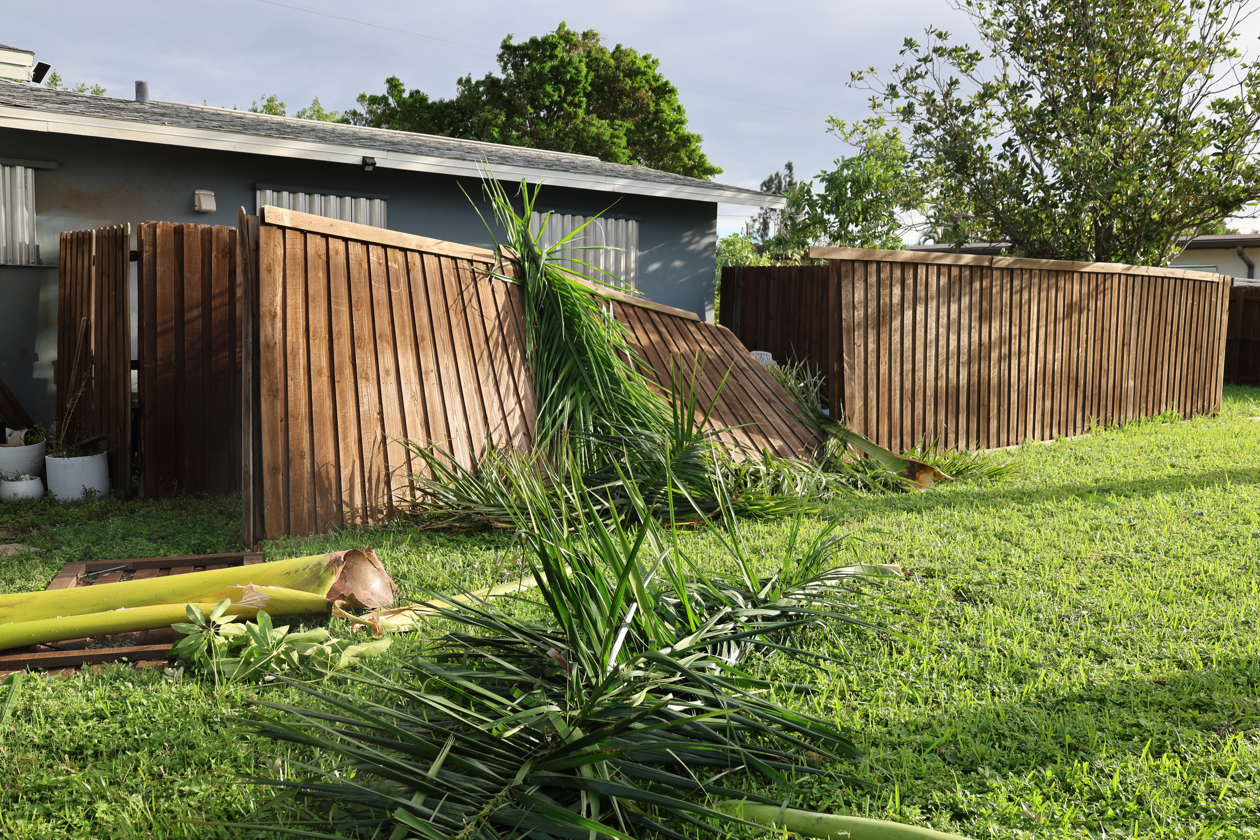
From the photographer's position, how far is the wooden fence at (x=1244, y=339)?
14.6 meters

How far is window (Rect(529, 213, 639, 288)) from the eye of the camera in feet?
33.7

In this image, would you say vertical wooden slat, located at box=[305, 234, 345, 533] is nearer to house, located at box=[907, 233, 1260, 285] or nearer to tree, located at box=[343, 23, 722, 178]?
house, located at box=[907, 233, 1260, 285]

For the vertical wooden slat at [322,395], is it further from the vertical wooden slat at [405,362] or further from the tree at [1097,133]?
the tree at [1097,133]

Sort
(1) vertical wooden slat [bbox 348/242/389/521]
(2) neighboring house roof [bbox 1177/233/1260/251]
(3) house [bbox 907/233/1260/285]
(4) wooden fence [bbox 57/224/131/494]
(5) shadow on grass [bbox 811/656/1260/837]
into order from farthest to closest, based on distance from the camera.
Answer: (3) house [bbox 907/233/1260/285]
(2) neighboring house roof [bbox 1177/233/1260/251]
(4) wooden fence [bbox 57/224/131/494]
(1) vertical wooden slat [bbox 348/242/389/521]
(5) shadow on grass [bbox 811/656/1260/837]

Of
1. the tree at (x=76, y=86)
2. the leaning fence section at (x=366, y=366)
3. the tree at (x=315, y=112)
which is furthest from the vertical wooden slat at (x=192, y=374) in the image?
the tree at (x=315, y=112)

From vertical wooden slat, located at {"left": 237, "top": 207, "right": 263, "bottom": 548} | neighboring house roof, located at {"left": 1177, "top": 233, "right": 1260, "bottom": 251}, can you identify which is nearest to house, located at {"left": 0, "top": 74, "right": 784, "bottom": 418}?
vertical wooden slat, located at {"left": 237, "top": 207, "right": 263, "bottom": 548}

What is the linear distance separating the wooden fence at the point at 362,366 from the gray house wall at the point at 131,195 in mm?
1692

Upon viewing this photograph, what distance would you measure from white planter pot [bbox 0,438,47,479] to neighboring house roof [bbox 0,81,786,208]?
2894 millimetres

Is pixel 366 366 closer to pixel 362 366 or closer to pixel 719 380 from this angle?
pixel 362 366

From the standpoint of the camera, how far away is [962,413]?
767cm

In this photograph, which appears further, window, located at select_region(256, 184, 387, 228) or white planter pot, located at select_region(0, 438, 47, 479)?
window, located at select_region(256, 184, 387, 228)

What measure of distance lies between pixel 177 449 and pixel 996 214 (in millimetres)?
10636

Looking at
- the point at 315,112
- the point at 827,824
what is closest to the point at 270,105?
the point at 315,112

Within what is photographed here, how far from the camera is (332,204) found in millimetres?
8758
